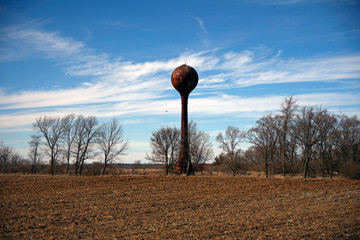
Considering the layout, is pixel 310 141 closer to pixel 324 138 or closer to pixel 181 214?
pixel 324 138

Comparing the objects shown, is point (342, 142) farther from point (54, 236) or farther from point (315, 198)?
point (54, 236)

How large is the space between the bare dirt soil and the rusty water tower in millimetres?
13272

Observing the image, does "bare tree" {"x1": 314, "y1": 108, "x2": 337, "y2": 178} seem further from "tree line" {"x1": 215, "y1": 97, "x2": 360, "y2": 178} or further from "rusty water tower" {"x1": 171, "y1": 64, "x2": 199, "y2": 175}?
"rusty water tower" {"x1": 171, "y1": 64, "x2": 199, "y2": 175}

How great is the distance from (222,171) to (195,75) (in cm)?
2149

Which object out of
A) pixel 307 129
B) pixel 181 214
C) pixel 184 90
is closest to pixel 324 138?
pixel 307 129

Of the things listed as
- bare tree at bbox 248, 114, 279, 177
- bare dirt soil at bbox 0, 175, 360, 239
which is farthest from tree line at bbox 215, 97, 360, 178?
bare dirt soil at bbox 0, 175, 360, 239

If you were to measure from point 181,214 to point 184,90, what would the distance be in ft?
66.7

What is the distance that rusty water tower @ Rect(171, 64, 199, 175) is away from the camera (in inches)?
1152

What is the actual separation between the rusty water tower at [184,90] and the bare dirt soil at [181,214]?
1327 cm

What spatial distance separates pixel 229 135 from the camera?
136ft

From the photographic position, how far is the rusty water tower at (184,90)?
29.3 metres

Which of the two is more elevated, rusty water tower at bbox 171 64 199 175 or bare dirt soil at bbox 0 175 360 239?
rusty water tower at bbox 171 64 199 175

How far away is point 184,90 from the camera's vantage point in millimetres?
29797

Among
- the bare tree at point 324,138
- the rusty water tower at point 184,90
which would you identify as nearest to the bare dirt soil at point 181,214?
the rusty water tower at point 184,90
